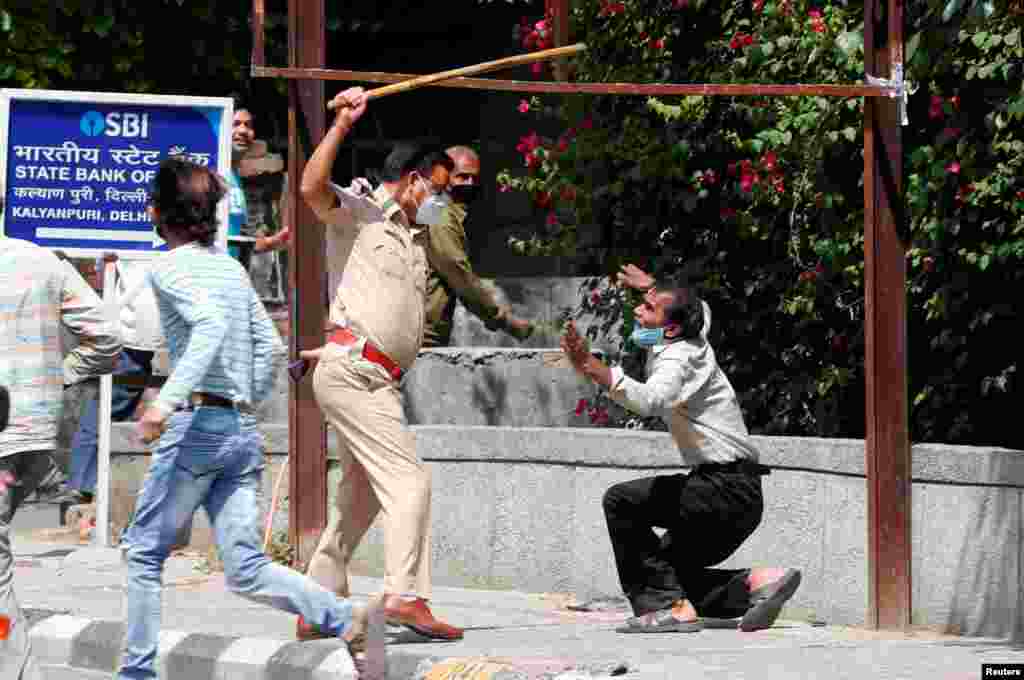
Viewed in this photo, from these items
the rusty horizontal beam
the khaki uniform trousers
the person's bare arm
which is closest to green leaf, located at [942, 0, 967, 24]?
the rusty horizontal beam

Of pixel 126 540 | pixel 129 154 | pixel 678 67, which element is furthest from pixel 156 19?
pixel 126 540

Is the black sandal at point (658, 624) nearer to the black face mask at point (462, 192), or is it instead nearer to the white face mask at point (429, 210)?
the white face mask at point (429, 210)

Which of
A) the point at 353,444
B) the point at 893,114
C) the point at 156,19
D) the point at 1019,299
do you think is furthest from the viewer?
the point at 156,19

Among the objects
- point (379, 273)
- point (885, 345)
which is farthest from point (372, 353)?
point (885, 345)

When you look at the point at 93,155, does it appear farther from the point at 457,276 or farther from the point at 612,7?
the point at 612,7

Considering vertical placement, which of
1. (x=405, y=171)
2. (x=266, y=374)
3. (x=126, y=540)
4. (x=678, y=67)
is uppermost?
(x=678, y=67)

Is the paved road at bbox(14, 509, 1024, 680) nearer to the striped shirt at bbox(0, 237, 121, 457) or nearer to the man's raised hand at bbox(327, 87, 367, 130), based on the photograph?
the striped shirt at bbox(0, 237, 121, 457)

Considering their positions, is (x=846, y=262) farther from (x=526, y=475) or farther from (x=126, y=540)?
(x=126, y=540)

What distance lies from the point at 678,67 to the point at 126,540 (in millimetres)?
4879

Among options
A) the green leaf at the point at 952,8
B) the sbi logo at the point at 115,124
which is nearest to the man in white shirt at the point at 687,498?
the green leaf at the point at 952,8

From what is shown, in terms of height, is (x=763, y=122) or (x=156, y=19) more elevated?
(x=156, y=19)

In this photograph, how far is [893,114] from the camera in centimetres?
884

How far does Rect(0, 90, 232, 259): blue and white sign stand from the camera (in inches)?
437

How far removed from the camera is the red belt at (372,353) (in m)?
8.25
